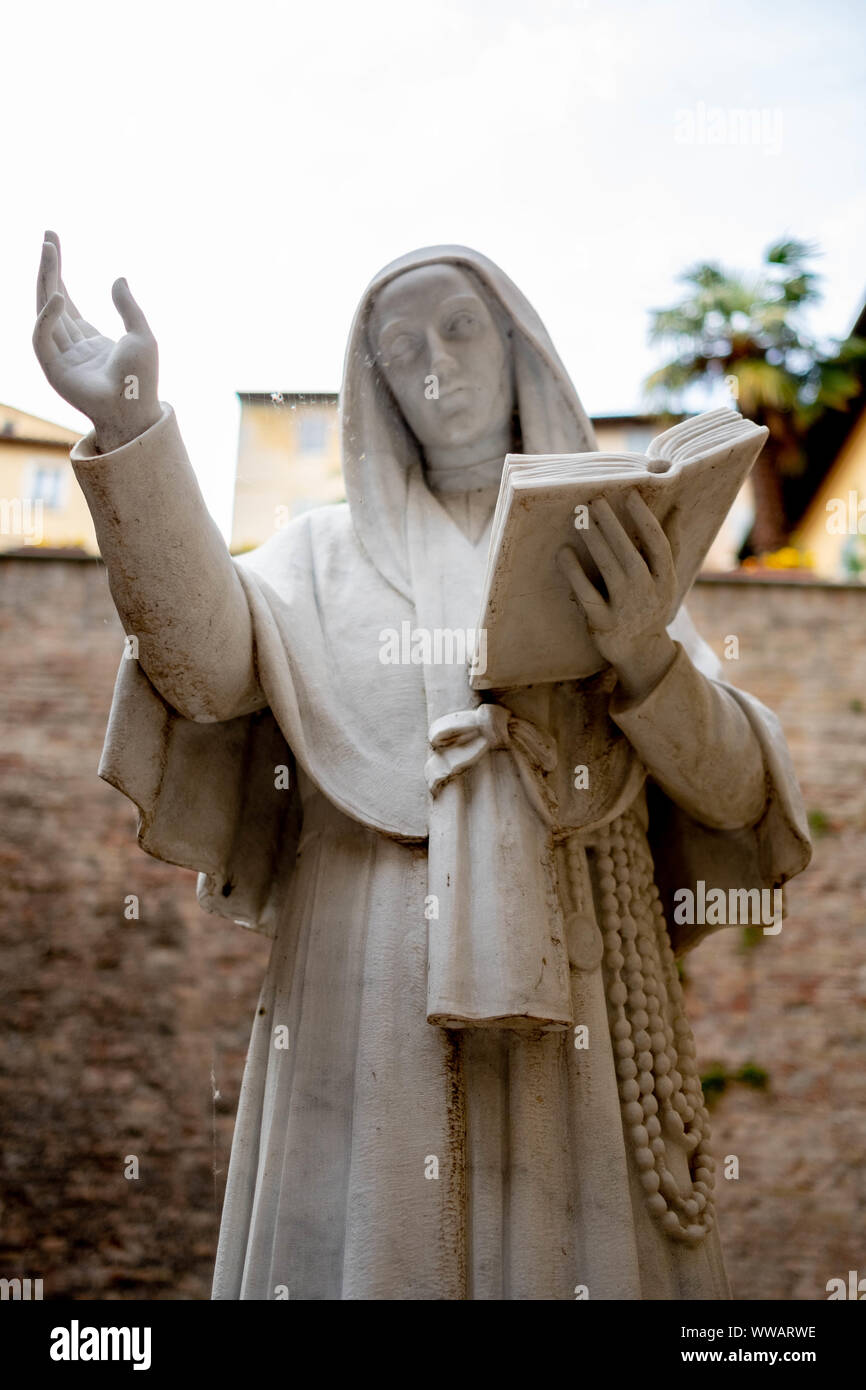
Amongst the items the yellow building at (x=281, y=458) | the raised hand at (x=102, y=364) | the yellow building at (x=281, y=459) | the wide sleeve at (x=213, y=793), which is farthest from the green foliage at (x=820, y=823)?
the raised hand at (x=102, y=364)

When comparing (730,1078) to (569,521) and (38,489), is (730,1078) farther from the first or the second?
(569,521)

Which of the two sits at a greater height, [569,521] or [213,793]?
[569,521]

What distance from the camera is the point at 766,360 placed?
53.6 feet

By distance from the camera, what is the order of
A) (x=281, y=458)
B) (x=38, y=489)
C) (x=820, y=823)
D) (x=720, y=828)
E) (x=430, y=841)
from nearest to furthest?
(x=430, y=841)
(x=720, y=828)
(x=281, y=458)
(x=820, y=823)
(x=38, y=489)

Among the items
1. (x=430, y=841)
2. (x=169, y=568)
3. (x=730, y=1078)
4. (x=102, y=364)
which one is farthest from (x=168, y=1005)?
(x=102, y=364)

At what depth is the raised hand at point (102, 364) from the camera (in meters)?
2.42

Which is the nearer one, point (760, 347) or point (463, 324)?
point (463, 324)

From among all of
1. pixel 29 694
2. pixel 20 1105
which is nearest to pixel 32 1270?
pixel 20 1105

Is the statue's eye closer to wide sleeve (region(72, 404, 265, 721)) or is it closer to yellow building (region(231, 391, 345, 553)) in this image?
wide sleeve (region(72, 404, 265, 721))

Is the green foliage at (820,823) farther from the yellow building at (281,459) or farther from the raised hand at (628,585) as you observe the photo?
the raised hand at (628,585)

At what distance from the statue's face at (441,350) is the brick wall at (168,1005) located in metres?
5.99

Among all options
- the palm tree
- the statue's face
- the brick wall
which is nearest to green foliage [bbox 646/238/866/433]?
the palm tree

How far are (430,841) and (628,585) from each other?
22.3 inches

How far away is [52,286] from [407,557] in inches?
36.1
